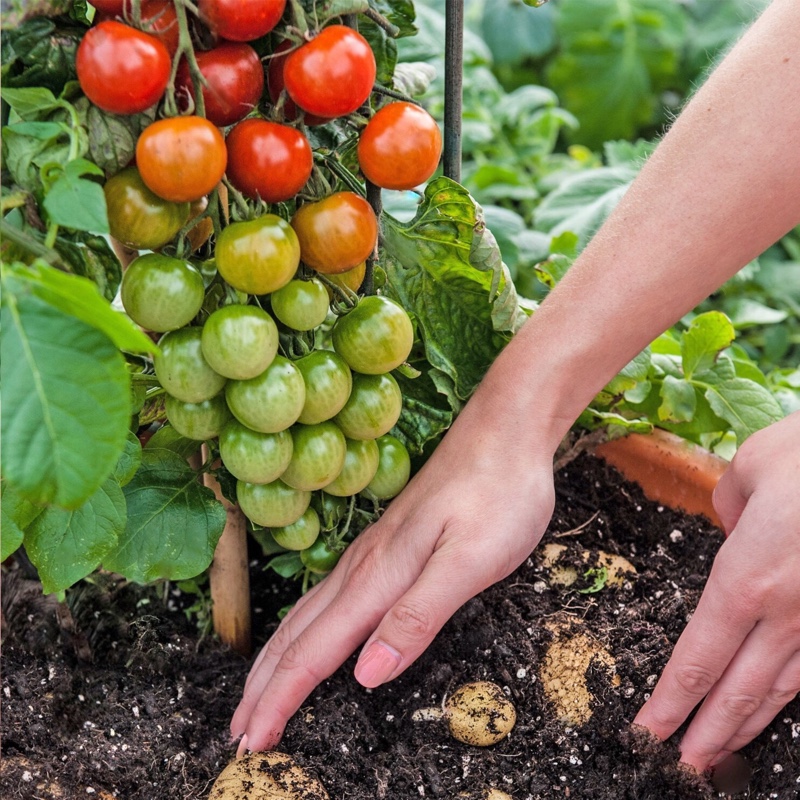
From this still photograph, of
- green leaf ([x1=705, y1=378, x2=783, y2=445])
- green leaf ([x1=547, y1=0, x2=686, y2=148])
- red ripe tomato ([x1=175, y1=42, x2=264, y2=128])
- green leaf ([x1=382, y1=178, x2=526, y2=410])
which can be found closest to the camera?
red ripe tomato ([x1=175, y1=42, x2=264, y2=128])

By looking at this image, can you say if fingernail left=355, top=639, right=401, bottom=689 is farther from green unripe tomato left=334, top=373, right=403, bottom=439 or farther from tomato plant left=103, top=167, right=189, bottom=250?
tomato plant left=103, top=167, right=189, bottom=250

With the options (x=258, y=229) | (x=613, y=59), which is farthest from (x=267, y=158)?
(x=613, y=59)

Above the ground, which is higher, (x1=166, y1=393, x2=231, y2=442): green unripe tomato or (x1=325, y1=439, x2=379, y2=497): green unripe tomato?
(x1=166, y1=393, x2=231, y2=442): green unripe tomato

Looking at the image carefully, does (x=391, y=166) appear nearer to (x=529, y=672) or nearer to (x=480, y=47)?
(x=529, y=672)

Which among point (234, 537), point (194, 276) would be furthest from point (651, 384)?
point (194, 276)

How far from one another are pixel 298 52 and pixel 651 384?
68 centimetres

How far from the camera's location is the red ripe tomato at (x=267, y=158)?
64 cm

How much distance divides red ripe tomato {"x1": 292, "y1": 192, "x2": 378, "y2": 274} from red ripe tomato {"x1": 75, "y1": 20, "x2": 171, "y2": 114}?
0.47ft

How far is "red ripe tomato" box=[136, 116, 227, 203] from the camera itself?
591 mm

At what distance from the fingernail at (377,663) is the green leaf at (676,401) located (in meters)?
0.45

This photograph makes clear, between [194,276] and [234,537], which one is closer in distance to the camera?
[194,276]

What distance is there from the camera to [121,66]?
573 mm

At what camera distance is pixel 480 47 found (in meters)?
2.05

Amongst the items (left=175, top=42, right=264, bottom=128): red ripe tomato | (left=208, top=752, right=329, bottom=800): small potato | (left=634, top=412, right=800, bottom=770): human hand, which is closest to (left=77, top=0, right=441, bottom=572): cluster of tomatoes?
(left=175, top=42, right=264, bottom=128): red ripe tomato
